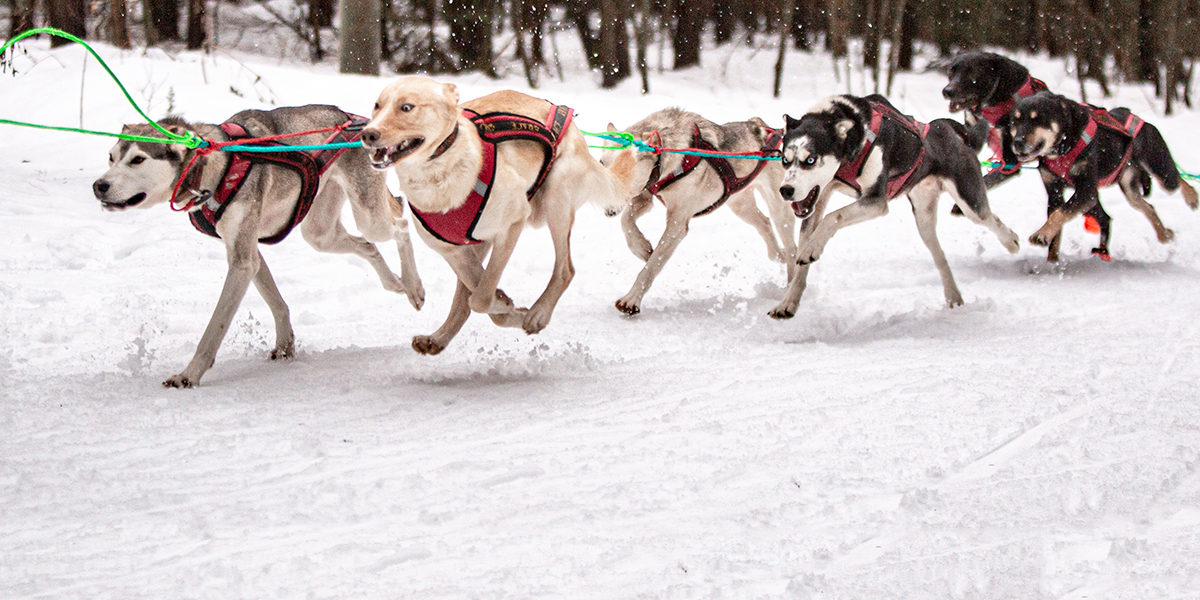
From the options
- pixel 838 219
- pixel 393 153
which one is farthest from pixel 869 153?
pixel 393 153

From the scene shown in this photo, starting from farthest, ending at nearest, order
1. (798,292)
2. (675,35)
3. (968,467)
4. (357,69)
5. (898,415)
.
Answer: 1. (675,35)
2. (357,69)
3. (798,292)
4. (898,415)
5. (968,467)

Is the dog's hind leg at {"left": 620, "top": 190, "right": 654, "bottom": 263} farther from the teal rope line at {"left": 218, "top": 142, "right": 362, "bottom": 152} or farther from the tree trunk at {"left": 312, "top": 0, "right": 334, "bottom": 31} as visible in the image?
the tree trunk at {"left": 312, "top": 0, "right": 334, "bottom": 31}

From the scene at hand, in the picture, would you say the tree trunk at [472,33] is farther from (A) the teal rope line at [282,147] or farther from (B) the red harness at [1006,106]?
(A) the teal rope line at [282,147]

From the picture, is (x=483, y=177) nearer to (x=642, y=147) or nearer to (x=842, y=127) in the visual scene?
(x=642, y=147)

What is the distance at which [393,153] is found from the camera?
3365 millimetres

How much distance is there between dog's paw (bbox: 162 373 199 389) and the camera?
3838 millimetres

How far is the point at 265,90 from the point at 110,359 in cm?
667

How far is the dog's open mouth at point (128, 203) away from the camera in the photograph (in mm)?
3713

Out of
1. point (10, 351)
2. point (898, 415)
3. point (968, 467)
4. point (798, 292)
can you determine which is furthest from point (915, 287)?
point (10, 351)

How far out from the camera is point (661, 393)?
3.84 m

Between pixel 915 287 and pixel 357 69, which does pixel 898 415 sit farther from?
pixel 357 69

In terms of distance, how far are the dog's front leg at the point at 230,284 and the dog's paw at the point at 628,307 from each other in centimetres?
229

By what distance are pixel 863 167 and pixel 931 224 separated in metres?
1.11

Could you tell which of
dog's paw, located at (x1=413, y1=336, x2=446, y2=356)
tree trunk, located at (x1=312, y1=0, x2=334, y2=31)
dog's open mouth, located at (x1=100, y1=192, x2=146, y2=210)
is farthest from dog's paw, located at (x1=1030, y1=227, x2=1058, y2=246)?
tree trunk, located at (x1=312, y1=0, x2=334, y2=31)
